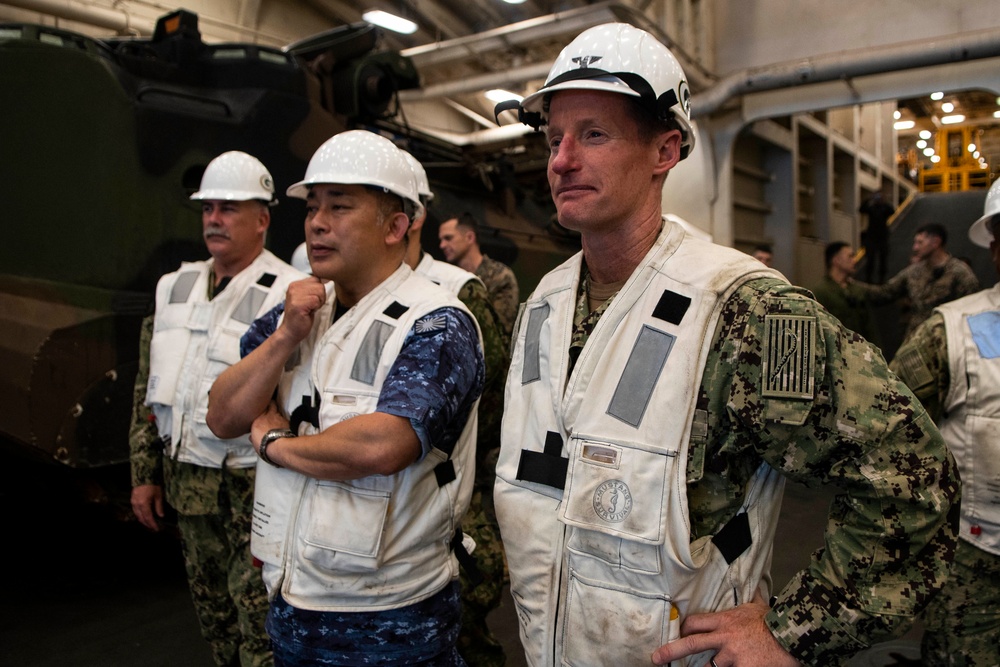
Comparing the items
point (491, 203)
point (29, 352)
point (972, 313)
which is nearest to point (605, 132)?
point (972, 313)

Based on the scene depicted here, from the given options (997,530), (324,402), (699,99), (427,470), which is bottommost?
(997,530)

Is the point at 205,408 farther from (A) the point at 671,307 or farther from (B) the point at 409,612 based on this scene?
(A) the point at 671,307

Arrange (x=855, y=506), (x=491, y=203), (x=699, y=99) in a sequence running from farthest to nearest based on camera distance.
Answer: (x=699, y=99) → (x=491, y=203) → (x=855, y=506)

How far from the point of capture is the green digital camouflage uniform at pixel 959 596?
7.22 feet

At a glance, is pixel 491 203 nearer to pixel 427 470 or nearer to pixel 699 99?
pixel 699 99

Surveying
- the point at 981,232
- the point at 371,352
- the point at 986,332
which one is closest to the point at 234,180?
the point at 371,352

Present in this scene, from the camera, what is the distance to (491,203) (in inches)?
276

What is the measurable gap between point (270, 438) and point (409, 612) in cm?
56

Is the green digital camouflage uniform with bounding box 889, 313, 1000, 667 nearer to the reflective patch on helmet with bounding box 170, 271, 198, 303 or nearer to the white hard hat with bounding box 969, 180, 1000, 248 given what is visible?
the white hard hat with bounding box 969, 180, 1000, 248

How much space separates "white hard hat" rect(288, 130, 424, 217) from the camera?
206 centimetres

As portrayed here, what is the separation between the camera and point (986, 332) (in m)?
2.21

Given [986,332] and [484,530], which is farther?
[484,530]

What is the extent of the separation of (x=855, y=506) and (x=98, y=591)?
4.23 m

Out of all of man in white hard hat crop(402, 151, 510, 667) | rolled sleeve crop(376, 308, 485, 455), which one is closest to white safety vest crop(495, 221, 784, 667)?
rolled sleeve crop(376, 308, 485, 455)
